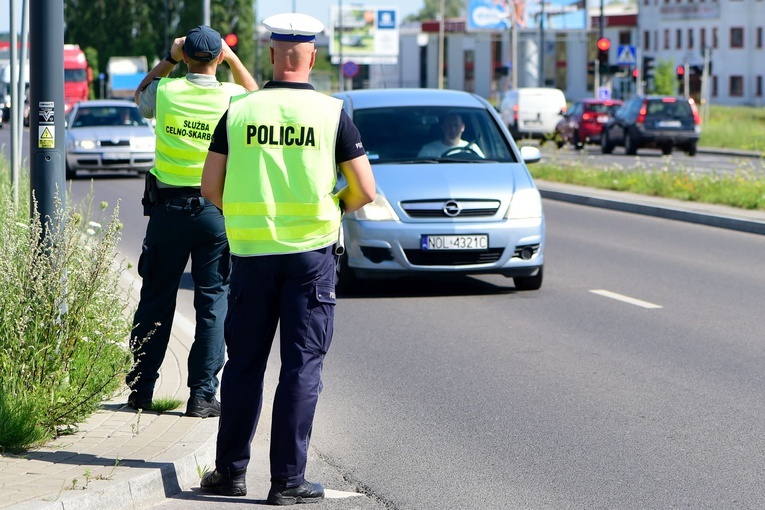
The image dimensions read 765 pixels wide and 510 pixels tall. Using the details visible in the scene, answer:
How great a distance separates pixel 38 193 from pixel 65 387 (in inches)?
42.0

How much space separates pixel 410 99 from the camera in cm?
1301

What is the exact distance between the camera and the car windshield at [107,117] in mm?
28431

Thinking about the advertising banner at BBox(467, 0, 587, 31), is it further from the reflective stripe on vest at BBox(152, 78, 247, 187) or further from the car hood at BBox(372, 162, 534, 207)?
Answer: the reflective stripe on vest at BBox(152, 78, 247, 187)

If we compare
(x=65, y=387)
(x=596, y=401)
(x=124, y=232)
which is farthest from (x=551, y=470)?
(x=124, y=232)

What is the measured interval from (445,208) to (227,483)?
620 cm

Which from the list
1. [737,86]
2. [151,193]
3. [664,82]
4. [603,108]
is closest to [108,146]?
[151,193]

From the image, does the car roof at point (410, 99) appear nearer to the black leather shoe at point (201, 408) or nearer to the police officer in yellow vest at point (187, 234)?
the police officer in yellow vest at point (187, 234)

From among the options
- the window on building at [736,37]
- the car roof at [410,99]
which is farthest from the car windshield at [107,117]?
the window on building at [736,37]

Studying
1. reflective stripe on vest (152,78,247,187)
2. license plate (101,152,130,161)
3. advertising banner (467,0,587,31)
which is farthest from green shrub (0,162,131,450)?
advertising banner (467,0,587,31)

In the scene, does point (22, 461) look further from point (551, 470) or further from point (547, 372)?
point (547, 372)

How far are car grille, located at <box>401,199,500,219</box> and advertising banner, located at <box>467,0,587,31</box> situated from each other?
283ft

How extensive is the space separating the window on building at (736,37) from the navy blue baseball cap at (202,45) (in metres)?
98.9

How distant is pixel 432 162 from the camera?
12.2 metres

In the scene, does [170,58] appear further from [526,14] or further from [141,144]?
[526,14]
